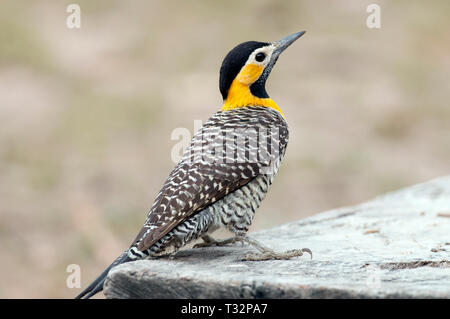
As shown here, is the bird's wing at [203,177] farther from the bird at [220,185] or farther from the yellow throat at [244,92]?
the yellow throat at [244,92]

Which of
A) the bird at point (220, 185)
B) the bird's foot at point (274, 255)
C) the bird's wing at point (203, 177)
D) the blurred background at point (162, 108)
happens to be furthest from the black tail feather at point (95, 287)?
the blurred background at point (162, 108)

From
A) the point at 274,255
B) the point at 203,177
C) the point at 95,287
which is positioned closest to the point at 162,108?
the point at 203,177

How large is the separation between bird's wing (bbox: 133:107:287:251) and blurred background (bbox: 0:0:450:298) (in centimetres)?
368

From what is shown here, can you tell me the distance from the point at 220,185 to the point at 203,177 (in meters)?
0.12

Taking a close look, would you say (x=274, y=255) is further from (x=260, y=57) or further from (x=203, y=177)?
(x=260, y=57)

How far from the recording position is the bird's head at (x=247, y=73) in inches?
209

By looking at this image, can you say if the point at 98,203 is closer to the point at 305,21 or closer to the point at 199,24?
the point at 199,24

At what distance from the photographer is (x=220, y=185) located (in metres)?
4.43

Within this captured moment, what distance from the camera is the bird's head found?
5312 mm

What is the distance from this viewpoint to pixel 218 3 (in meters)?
15.4

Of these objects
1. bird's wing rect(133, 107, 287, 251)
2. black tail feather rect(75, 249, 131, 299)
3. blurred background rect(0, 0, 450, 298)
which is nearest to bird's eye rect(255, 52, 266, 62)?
bird's wing rect(133, 107, 287, 251)

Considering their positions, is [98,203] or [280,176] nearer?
[98,203]

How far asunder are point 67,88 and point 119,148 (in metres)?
2.19
